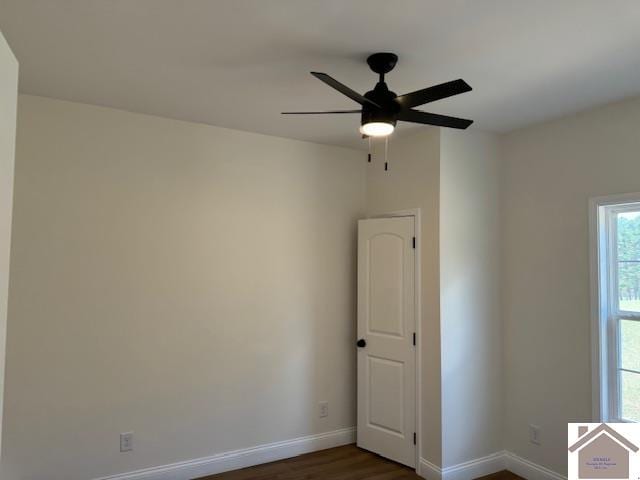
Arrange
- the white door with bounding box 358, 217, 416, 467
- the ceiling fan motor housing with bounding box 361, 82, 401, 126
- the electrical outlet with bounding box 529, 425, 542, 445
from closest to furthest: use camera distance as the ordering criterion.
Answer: the ceiling fan motor housing with bounding box 361, 82, 401, 126
the electrical outlet with bounding box 529, 425, 542, 445
the white door with bounding box 358, 217, 416, 467

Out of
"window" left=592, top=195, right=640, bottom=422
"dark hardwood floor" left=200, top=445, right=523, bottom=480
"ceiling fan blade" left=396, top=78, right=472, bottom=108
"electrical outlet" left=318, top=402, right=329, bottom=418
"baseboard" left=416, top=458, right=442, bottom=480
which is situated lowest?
"dark hardwood floor" left=200, top=445, right=523, bottom=480

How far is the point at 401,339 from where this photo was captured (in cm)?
371

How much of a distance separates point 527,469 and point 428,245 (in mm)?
1859

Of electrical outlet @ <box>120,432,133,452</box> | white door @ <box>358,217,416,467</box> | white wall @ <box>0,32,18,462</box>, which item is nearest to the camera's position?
white wall @ <box>0,32,18,462</box>

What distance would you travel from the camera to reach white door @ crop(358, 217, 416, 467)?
365cm

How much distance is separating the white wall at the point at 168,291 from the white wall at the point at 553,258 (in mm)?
1390

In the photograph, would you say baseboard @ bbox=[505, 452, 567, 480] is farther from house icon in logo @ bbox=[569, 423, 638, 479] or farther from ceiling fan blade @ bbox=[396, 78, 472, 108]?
ceiling fan blade @ bbox=[396, 78, 472, 108]

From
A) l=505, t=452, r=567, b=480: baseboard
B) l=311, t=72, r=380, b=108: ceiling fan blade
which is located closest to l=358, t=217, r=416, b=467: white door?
l=505, t=452, r=567, b=480: baseboard

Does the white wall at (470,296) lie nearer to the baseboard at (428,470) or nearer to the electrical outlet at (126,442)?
the baseboard at (428,470)

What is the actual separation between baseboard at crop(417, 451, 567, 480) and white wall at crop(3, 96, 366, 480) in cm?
95

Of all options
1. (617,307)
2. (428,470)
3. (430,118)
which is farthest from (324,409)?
(430,118)

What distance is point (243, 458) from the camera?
356cm

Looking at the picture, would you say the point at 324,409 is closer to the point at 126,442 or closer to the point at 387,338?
the point at 387,338

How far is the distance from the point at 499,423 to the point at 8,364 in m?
3.58
